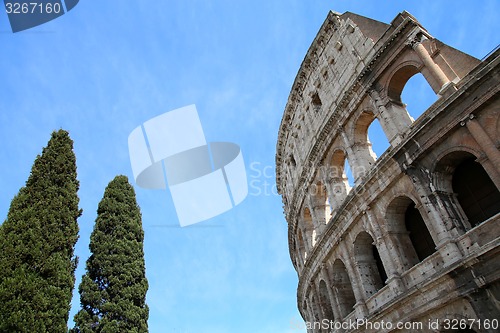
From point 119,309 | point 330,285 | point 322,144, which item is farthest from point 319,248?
point 119,309

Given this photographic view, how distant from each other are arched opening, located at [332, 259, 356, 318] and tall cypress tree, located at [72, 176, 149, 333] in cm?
701

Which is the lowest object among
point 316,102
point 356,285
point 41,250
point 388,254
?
point 356,285

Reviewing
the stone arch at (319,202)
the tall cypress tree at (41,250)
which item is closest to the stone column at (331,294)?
the stone arch at (319,202)

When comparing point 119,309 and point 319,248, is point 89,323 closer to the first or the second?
point 119,309

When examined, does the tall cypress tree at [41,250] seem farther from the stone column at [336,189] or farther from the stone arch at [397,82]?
the stone arch at [397,82]

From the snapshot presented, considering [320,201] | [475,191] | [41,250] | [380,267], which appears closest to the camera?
[475,191]

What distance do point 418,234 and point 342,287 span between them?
393 centimetres

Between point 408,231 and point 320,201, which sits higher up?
point 320,201

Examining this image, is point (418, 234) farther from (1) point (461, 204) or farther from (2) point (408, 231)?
(1) point (461, 204)

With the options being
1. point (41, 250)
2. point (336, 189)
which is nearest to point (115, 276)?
point (41, 250)

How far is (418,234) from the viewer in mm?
10438

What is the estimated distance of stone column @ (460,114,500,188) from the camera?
789 centimetres

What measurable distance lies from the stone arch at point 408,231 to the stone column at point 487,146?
7.66 feet

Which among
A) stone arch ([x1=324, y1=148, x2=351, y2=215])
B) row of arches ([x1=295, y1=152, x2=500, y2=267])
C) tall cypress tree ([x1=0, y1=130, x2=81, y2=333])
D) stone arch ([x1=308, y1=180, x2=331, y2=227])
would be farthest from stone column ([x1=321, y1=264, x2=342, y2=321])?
tall cypress tree ([x1=0, y1=130, x2=81, y2=333])
